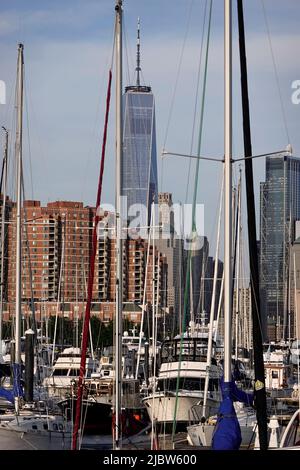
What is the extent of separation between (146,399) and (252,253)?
1078 cm

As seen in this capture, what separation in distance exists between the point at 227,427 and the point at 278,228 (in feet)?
167

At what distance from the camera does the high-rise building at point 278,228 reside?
49625 millimetres

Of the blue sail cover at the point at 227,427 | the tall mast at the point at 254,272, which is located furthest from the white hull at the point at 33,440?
the blue sail cover at the point at 227,427

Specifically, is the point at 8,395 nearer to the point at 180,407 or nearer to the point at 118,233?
the point at 118,233

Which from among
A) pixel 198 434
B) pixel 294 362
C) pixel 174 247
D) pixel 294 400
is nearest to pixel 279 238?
pixel 174 247

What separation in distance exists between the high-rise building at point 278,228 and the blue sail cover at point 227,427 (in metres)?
29.3

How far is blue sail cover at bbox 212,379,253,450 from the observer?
39.7 ft

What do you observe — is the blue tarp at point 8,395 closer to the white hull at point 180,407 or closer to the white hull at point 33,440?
the white hull at point 33,440

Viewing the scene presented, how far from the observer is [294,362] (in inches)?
1651

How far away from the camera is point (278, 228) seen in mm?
62844

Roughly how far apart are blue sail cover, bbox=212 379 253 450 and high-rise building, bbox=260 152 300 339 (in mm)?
29310

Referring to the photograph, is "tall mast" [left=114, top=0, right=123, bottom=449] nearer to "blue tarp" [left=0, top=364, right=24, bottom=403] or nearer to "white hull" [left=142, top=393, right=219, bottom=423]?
"blue tarp" [left=0, top=364, right=24, bottom=403]

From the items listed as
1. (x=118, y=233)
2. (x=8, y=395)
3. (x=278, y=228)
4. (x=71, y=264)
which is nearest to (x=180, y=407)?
(x=8, y=395)
